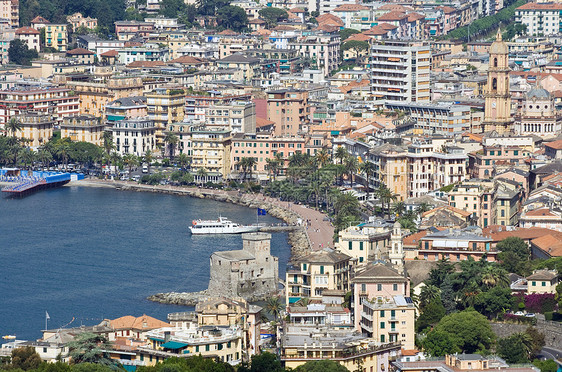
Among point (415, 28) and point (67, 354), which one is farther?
point (415, 28)

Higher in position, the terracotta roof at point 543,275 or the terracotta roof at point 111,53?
the terracotta roof at point 111,53

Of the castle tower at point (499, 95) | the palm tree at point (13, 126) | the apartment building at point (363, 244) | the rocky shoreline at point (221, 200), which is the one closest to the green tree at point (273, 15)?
the palm tree at point (13, 126)

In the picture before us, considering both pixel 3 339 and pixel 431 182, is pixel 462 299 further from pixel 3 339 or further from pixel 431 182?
pixel 431 182

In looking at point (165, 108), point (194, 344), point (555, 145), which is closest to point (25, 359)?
point (194, 344)

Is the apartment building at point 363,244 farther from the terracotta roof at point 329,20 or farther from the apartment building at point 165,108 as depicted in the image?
the terracotta roof at point 329,20

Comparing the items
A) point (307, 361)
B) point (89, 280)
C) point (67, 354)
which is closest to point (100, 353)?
point (67, 354)

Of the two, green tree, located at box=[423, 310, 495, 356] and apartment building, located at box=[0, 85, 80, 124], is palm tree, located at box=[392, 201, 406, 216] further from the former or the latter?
apartment building, located at box=[0, 85, 80, 124]

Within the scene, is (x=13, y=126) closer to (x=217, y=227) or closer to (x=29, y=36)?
(x=217, y=227)

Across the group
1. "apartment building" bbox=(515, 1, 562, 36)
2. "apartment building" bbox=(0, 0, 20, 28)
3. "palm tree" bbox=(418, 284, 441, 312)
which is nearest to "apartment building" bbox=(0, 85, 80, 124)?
"apartment building" bbox=(0, 0, 20, 28)
